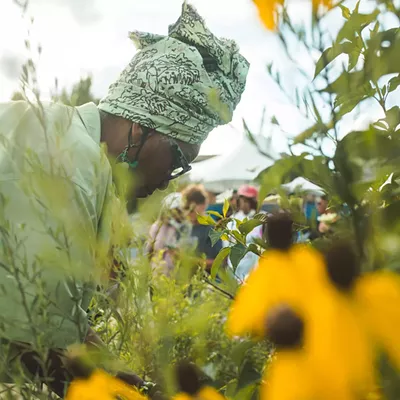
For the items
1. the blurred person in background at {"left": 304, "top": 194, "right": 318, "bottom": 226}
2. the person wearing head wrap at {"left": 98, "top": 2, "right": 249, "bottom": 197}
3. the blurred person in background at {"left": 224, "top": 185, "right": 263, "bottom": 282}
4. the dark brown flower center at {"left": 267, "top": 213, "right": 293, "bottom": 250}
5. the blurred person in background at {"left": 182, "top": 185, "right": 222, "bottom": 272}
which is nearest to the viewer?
the dark brown flower center at {"left": 267, "top": 213, "right": 293, "bottom": 250}

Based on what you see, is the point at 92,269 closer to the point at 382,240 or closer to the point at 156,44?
the point at 382,240

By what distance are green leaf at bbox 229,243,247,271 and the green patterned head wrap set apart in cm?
76

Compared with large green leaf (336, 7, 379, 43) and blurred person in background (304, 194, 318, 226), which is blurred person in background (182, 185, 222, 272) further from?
large green leaf (336, 7, 379, 43)

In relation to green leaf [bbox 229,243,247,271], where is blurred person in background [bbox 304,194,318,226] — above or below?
above

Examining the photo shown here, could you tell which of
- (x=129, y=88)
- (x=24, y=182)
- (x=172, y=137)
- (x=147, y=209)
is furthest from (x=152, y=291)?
(x=129, y=88)

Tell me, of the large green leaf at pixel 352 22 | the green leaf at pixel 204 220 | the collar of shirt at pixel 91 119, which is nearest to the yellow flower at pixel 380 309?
the large green leaf at pixel 352 22

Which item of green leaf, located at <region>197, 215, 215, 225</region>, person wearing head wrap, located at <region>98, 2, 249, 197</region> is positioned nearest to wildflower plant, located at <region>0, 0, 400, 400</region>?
green leaf, located at <region>197, 215, 215, 225</region>

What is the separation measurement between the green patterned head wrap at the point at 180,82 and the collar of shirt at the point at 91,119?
0.26 ft

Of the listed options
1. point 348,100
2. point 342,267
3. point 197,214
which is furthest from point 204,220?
point 342,267

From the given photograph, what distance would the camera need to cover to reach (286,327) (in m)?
0.27

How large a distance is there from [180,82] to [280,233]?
1204 millimetres

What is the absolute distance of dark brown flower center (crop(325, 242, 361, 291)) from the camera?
0.27 m

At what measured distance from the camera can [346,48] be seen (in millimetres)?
543

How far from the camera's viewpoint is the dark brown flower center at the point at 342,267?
0.27m
